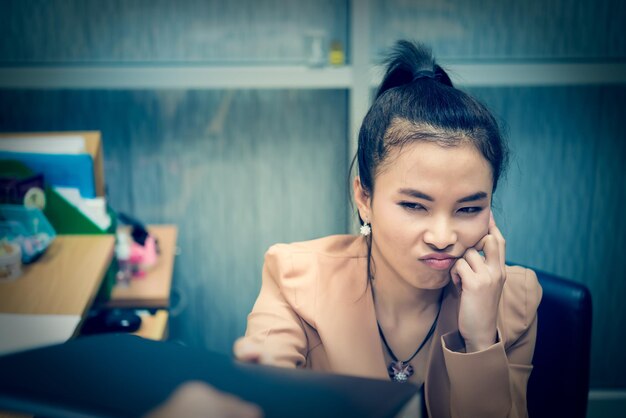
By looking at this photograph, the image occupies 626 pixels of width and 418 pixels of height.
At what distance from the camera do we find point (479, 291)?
3.00 ft

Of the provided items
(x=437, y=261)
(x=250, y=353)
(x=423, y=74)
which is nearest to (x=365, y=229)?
(x=437, y=261)

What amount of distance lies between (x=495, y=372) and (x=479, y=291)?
0.42 feet

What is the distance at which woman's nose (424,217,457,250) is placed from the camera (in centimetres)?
88

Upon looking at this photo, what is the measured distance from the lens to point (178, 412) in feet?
1.14

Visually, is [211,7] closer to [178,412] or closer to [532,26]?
[532,26]

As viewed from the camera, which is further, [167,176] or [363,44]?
[167,176]

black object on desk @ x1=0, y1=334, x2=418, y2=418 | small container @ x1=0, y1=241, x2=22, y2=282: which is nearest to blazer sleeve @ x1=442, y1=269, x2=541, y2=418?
black object on desk @ x1=0, y1=334, x2=418, y2=418

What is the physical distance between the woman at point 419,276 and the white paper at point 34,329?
0.98 feet

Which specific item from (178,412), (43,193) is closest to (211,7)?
(43,193)

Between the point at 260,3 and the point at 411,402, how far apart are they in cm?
172

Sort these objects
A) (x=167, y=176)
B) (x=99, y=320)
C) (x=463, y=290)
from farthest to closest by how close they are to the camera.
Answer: (x=167, y=176) → (x=99, y=320) → (x=463, y=290)

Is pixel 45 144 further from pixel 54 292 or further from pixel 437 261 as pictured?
pixel 437 261

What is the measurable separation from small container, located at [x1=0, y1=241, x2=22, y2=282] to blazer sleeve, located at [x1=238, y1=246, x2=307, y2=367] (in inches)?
19.2

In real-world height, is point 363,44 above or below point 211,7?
below
